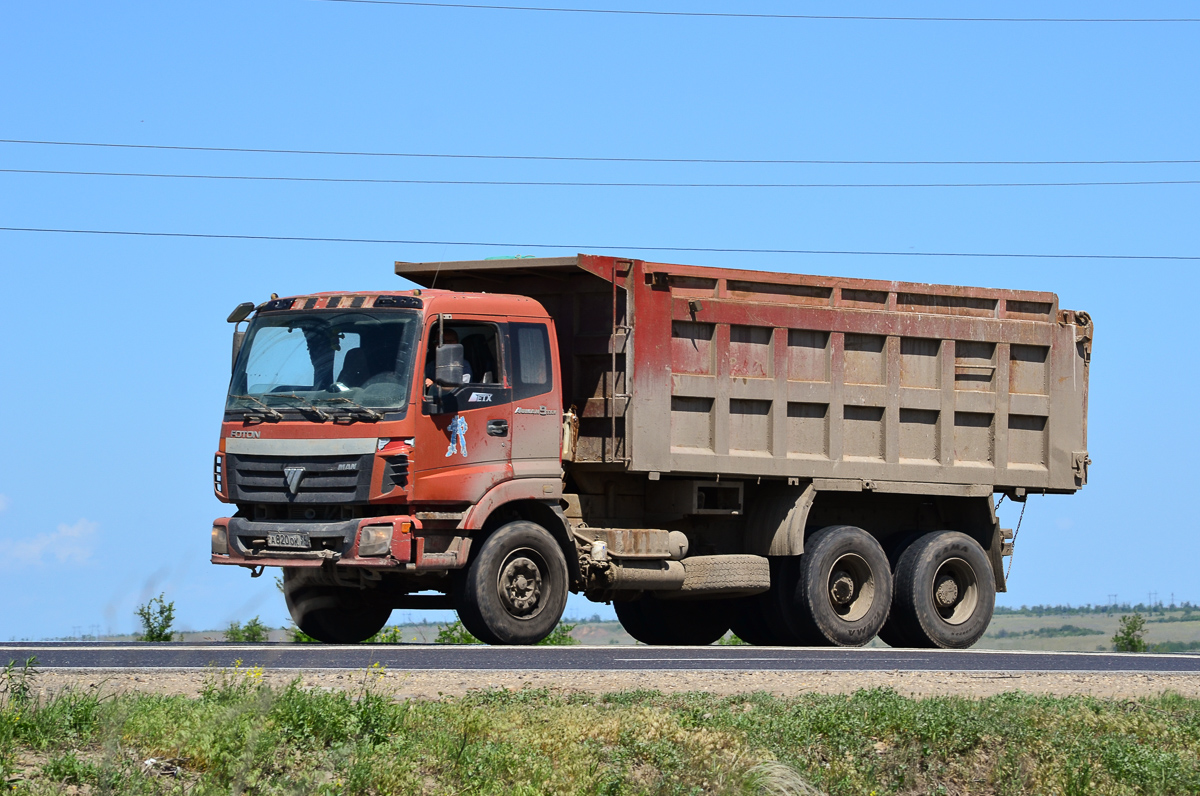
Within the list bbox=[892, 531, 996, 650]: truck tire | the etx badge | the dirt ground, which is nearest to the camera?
the dirt ground

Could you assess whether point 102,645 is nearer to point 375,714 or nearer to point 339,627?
point 339,627

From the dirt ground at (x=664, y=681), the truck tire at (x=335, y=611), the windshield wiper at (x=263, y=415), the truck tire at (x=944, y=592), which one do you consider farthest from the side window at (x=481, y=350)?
the truck tire at (x=944, y=592)

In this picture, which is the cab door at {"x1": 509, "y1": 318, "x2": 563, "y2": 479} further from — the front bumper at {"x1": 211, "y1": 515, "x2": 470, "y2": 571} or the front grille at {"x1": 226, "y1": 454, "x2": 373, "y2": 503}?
the front grille at {"x1": 226, "y1": 454, "x2": 373, "y2": 503}

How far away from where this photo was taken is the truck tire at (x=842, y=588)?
16.7 meters

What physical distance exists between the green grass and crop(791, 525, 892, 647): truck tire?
588 cm

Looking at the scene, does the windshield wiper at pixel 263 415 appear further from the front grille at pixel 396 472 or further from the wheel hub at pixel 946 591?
the wheel hub at pixel 946 591

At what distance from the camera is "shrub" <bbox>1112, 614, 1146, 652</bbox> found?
26297 millimetres

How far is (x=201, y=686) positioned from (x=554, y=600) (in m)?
5.58

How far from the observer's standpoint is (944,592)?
17812 millimetres

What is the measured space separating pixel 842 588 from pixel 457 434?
5.39 metres

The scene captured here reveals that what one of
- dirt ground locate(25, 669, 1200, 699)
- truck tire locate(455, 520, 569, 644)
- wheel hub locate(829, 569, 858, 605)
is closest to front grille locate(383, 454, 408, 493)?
truck tire locate(455, 520, 569, 644)

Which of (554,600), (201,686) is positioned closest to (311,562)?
(554,600)

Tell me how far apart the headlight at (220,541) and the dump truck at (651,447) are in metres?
0.03

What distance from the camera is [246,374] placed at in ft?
47.0
